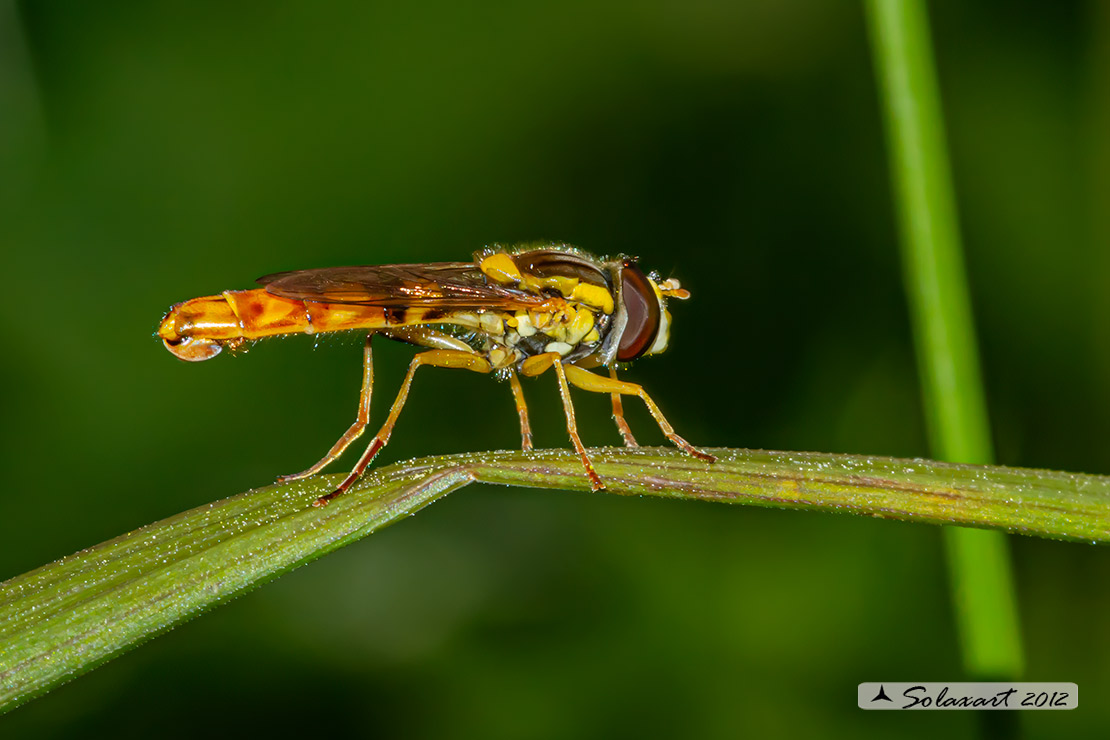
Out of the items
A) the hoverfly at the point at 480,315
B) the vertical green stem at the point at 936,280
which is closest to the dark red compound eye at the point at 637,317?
the hoverfly at the point at 480,315

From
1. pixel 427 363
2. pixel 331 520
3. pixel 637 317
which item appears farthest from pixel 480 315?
pixel 331 520

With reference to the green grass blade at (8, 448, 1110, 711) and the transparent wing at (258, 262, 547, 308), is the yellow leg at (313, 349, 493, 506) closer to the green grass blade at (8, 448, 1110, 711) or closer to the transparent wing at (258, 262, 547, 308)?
the transparent wing at (258, 262, 547, 308)

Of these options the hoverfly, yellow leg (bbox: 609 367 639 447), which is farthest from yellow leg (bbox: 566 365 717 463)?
yellow leg (bbox: 609 367 639 447)

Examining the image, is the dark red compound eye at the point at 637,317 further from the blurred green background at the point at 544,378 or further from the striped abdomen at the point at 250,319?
the blurred green background at the point at 544,378

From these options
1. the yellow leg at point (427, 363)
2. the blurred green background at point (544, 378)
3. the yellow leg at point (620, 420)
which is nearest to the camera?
the yellow leg at point (427, 363)

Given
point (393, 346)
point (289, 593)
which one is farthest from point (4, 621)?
point (393, 346)

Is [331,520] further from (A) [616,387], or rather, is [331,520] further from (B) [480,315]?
(B) [480,315]
